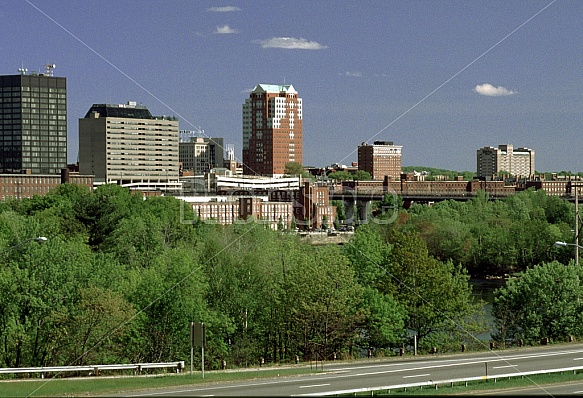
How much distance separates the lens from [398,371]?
3059cm

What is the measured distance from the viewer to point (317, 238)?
5448 inches

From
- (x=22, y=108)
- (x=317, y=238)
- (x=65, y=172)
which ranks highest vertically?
(x=22, y=108)

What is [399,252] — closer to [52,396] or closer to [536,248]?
[52,396]

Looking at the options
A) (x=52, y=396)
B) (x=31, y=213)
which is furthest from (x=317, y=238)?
(x=52, y=396)

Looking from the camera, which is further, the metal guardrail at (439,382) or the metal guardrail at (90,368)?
the metal guardrail at (90,368)

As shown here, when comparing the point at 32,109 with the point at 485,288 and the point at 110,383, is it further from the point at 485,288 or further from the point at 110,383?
the point at 110,383

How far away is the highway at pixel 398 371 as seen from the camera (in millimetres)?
26406

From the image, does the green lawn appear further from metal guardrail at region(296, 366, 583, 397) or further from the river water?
the river water

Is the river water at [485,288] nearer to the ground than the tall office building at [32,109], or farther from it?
nearer to the ground

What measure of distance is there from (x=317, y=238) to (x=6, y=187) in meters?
52.9

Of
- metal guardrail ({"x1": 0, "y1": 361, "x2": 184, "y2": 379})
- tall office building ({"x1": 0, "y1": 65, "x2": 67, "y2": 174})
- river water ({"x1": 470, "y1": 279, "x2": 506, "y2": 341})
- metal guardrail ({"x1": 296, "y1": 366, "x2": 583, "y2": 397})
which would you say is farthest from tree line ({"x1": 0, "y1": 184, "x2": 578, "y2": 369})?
tall office building ({"x1": 0, "y1": 65, "x2": 67, "y2": 174})

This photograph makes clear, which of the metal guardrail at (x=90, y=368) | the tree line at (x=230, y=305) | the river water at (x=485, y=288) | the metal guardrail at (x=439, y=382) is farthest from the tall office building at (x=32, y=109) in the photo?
the metal guardrail at (x=439, y=382)

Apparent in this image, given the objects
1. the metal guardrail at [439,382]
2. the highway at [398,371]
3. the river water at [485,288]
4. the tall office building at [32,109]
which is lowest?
the river water at [485,288]

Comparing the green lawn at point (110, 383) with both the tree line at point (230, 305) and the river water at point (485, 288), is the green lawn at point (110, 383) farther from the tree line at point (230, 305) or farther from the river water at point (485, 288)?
the river water at point (485, 288)
